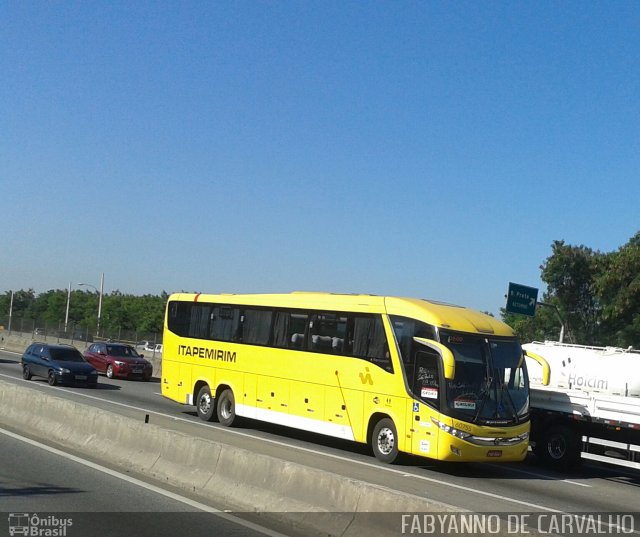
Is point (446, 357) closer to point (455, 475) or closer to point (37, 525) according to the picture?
point (455, 475)

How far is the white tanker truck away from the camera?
15.1 metres

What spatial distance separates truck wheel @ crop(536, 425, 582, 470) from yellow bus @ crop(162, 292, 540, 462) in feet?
6.28

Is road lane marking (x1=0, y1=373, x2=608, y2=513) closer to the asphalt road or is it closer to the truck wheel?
the asphalt road

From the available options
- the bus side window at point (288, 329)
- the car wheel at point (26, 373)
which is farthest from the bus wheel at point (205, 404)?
the car wheel at point (26, 373)

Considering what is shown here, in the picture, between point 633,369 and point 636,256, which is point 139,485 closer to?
point 633,369

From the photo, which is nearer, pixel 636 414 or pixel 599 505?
pixel 599 505

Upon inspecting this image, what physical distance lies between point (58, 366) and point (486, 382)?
63.1 feet

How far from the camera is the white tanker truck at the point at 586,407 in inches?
596

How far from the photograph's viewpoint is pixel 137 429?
1206 centimetres

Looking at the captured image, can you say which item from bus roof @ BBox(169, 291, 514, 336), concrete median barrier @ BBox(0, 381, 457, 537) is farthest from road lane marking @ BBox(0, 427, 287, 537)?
bus roof @ BBox(169, 291, 514, 336)

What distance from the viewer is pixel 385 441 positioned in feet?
49.6

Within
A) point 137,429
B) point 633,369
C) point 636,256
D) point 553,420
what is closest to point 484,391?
point 553,420

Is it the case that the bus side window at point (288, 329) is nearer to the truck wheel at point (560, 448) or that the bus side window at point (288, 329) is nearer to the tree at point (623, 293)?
the truck wheel at point (560, 448)

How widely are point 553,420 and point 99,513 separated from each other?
10.7 metres
